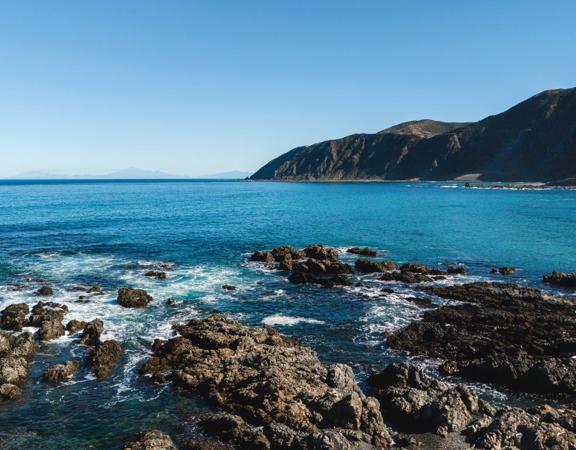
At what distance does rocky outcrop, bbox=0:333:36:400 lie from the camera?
22422 millimetres

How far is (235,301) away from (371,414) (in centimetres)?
2097

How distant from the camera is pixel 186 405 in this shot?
2150cm

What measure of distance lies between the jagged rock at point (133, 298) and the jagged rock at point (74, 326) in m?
5.13

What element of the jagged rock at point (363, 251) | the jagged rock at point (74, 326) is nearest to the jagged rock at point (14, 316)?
the jagged rock at point (74, 326)

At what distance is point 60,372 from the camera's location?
24.4 metres

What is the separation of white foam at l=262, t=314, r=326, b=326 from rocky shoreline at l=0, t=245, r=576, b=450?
143 inches

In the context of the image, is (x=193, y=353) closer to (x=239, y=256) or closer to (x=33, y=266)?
(x=239, y=256)

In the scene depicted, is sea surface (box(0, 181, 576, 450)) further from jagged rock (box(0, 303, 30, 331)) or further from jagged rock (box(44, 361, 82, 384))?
jagged rock (box(0, 303, 30, 331))

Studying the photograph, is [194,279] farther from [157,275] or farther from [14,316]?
[14,316]

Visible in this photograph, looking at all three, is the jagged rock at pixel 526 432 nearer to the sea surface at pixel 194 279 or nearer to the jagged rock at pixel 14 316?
the sea surface at pixel 194 279

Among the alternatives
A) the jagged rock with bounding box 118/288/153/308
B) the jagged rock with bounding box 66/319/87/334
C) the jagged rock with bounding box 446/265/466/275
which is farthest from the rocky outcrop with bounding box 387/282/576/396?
the jagged rock with bounding box 66/319/87/334

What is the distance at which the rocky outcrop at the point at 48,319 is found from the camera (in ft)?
98.3

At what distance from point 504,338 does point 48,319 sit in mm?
32425

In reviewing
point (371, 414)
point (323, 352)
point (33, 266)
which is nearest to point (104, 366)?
point (323, 352)
